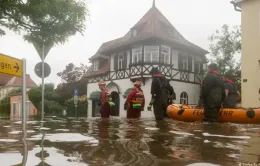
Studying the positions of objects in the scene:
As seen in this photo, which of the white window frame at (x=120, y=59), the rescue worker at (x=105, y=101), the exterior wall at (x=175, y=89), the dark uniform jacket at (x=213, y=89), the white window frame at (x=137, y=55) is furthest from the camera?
the white window frame at (x=120, y=59)

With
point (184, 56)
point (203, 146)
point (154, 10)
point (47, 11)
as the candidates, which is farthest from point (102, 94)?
point (154, 10)

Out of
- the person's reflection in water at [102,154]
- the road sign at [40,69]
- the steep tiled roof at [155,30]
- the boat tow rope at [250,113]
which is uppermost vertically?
the steep tiled roof at [155,30]

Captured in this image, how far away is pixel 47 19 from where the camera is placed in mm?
11867

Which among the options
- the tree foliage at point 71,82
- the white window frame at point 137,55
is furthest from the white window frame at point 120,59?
the tree foliage at point 71,82

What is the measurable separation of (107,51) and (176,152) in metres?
24.1

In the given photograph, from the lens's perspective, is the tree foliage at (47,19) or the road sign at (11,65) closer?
the road sign at (11,65)

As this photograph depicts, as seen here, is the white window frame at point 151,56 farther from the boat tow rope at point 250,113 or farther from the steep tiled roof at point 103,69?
the boat tow rope at point 250,113

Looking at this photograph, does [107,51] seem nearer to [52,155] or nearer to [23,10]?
[23,10]

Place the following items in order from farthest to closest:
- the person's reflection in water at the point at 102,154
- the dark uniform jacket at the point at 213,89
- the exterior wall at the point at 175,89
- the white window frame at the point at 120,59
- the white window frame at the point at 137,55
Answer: the white window frame at the point at 120,59
the white window frame at the point at 137,55
the exterior wall at the point at 175,89
the dark uniform jacket at the point at 213,89
the person's reflection in water at the point at 102,154

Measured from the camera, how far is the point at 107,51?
2714 centimetres

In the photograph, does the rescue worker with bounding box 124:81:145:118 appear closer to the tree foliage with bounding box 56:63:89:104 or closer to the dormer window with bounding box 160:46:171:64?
the dormer window with bounding box 160:46:171:64

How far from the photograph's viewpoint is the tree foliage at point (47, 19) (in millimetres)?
10781

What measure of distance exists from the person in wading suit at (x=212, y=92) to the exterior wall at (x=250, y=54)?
909 centimetres

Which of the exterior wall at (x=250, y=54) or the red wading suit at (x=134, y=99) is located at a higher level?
the exterior wall at (x=250, y=54)
